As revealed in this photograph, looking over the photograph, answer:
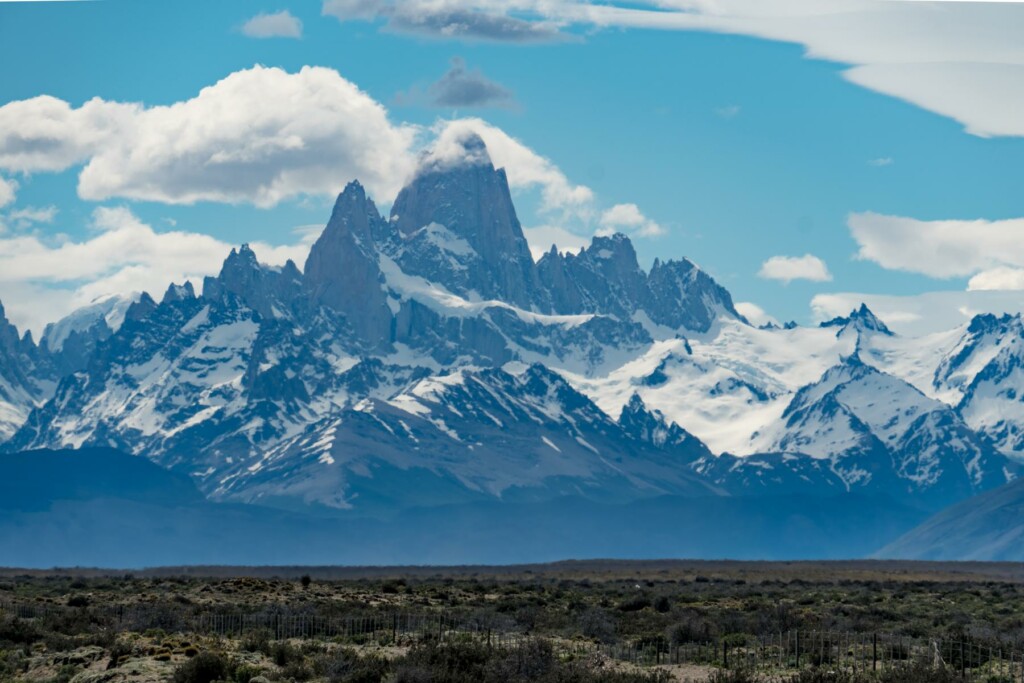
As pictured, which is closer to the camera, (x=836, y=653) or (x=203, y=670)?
(x=203, y=670)

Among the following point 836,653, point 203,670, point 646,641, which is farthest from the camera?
point 646,641

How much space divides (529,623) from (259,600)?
21606mm

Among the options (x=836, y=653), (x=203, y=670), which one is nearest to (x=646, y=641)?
(x=836, y=653)

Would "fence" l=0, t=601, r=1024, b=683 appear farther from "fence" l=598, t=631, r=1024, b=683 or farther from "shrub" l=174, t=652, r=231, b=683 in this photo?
"shrub" l=174, t=652, r=231, b=683

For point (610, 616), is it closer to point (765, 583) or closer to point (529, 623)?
point (529, 623)

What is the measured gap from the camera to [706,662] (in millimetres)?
54375

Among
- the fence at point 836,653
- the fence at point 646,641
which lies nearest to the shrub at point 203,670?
the fence at point 646,641

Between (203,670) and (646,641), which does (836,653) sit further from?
(203,670)

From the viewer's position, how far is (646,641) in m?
60.3

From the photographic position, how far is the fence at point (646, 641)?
52094mm

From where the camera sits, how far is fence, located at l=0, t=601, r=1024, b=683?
5209cm

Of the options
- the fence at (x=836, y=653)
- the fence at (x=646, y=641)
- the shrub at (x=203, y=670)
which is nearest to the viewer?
the shrub at (x=203, y=670)

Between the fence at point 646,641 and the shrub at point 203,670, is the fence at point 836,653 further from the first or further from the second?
the shrub at point 203,670

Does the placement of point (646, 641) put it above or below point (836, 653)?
above
